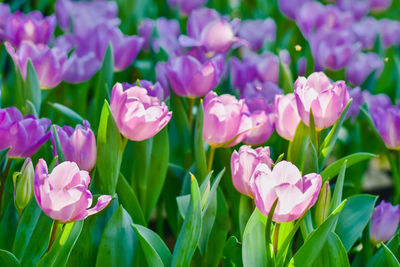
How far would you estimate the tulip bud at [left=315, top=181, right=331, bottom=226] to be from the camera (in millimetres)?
958

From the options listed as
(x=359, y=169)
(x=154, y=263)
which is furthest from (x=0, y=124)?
(x=359, y=169)

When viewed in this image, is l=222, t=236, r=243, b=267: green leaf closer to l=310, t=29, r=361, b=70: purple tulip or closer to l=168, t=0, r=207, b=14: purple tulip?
l=310, t=29, r=361, b=70: purple tulip

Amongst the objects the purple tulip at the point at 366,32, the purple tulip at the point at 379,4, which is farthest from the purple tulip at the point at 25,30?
the purple tulip at the point at 379,4

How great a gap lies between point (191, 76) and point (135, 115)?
27 centimetres

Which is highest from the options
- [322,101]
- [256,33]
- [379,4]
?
[322,101]

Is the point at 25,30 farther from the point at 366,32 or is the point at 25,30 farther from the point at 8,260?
the point at 366,32

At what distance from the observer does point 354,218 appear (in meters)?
1.07

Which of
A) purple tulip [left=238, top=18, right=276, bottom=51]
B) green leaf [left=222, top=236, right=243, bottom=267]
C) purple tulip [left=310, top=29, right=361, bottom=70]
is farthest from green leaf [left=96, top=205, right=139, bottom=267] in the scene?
purple tulip [left=238, top=18, right=276, bottom=51]

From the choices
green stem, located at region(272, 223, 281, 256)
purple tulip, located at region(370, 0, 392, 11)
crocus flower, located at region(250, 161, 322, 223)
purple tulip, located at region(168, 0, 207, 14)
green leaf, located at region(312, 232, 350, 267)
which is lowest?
purple tulip, located at region(370, 0, 392, 11)

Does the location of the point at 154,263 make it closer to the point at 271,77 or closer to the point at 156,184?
the point at 156,184

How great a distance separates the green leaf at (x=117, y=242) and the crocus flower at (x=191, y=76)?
0.34 m

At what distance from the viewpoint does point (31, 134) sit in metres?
0.99

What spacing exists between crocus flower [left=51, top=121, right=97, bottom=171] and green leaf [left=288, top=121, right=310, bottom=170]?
335 mm

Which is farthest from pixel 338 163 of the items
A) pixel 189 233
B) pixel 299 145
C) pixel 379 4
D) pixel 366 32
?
pixel 379 4
